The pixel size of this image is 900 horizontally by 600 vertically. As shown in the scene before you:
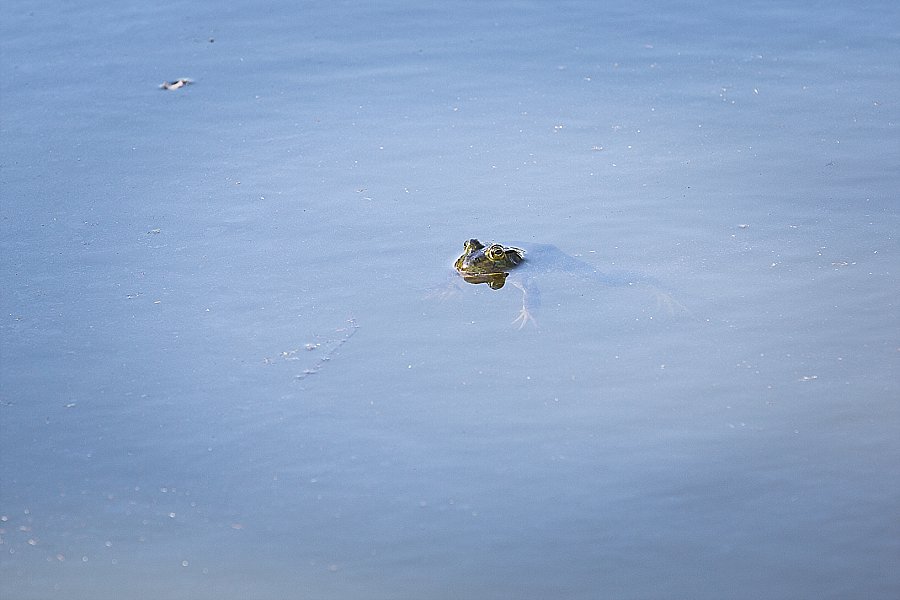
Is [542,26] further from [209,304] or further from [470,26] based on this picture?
[209,304]

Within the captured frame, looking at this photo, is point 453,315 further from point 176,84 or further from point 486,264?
point 176,84

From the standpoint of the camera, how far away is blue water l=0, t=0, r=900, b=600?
9.87 feet

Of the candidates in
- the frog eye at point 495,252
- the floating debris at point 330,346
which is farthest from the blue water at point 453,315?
the frog eye at point 495,252

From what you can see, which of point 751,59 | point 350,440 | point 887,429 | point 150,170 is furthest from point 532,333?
point 751,59

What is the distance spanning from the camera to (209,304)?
4.14 metres

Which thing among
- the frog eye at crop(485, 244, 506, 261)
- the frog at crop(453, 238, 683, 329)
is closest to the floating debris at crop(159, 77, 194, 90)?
the frog at crop(453, 238, 683, 329)

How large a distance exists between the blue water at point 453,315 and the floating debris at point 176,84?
59mm

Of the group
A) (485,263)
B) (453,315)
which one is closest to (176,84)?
(485,263)

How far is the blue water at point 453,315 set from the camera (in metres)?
3.01

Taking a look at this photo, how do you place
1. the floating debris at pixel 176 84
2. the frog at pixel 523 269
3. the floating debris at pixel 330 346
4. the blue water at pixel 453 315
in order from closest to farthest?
the blue water at pixel 453 315 < the floating debris at pixel 330 346 < the frog at pixel 523 269 < the floating debris at pixel 176 84

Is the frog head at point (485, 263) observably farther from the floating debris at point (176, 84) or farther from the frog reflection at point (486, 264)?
the floating debris at point (176, 84)

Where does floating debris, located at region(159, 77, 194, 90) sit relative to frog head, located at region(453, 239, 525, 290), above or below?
above

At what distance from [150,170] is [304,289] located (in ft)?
4.73

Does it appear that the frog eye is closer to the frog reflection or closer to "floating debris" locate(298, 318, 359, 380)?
the frog reflection
